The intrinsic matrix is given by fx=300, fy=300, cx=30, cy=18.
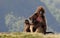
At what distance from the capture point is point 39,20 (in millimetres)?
18828

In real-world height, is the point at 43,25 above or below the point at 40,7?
below

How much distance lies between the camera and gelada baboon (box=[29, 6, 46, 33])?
18.4 m

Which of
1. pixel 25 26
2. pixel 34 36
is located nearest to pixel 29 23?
pixel 25 26

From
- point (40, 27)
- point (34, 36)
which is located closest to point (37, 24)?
point (40, 27)

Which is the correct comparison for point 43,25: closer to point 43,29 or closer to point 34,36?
point 43,29

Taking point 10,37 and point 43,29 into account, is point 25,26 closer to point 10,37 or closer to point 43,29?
point 43,29

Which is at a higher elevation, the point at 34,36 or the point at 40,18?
the point at 40,18

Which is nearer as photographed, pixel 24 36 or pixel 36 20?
pixel 24 36

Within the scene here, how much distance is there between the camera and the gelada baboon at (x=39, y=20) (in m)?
18.4

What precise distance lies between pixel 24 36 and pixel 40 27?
5.07 meters

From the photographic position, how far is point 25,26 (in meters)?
19.3

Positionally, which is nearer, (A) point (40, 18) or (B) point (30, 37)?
(B) point (30, 37)

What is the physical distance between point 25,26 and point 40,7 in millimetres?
1573

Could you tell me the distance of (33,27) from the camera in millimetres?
18422
